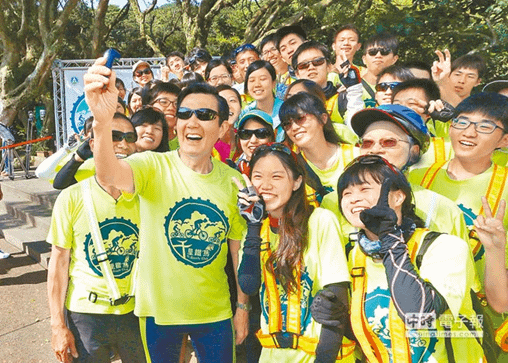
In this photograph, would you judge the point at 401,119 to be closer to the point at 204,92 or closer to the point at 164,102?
the point at 204,92

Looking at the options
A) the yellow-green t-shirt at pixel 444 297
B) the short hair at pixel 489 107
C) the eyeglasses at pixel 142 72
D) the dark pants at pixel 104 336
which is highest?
the eyeglasses at pixel 142 72

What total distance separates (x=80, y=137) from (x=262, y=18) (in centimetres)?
Result: 1124

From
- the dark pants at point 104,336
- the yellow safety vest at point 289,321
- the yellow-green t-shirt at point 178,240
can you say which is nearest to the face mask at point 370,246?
the yellow safety vest at point 289,321

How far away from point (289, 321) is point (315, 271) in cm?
27

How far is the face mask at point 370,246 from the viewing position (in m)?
1.81

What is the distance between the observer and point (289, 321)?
2115mm

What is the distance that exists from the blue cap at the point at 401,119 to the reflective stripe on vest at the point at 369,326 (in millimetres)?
650

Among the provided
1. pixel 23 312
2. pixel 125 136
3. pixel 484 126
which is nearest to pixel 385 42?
pixel 484 126

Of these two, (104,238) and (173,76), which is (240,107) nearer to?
(104,238)

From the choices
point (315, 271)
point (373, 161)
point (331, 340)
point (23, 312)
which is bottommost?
point (23, 312)

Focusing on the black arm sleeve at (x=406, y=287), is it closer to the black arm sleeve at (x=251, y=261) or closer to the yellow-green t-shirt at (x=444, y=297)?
the yellow-green t-shirt at (x=444, y=297)

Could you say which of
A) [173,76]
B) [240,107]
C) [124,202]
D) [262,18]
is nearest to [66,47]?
[262,18]

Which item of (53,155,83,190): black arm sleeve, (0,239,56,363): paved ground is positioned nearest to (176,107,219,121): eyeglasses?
(53,155,83,190): black arm sleeve

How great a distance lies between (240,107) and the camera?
4.26 metres
